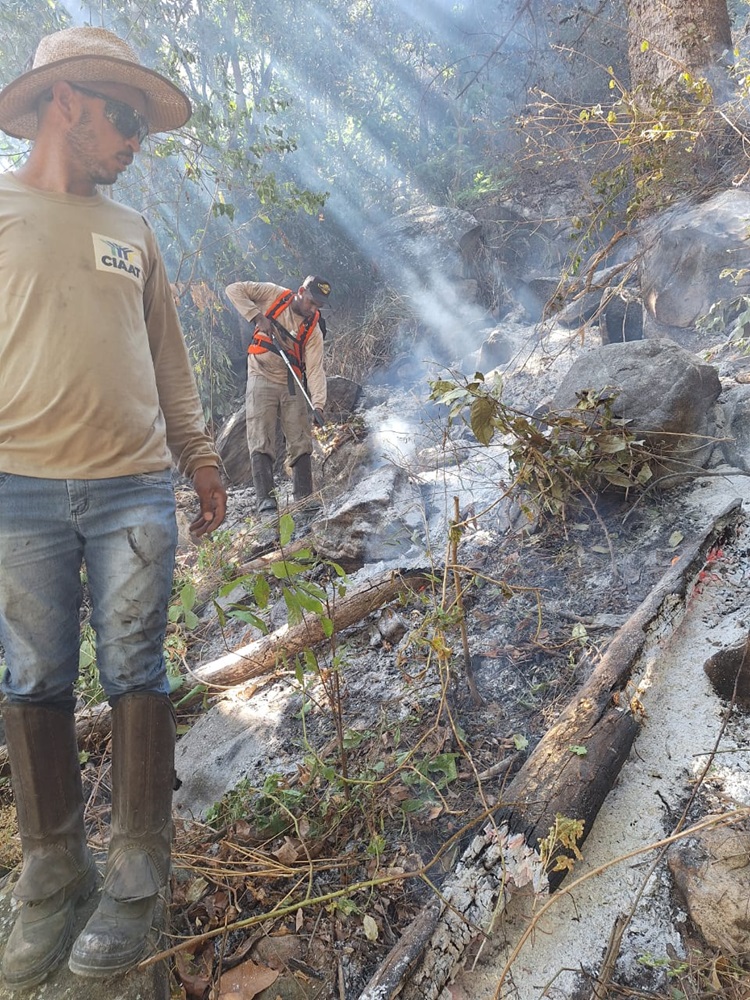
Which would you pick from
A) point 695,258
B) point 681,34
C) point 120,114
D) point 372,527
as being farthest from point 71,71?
point 681,34

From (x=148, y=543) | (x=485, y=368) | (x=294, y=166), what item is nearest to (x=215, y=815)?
(x=148, y=543)

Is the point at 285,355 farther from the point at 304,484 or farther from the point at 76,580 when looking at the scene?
the point at 76,580

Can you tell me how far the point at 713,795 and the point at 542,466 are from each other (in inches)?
65.5

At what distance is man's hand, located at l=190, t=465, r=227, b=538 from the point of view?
76.5 inches

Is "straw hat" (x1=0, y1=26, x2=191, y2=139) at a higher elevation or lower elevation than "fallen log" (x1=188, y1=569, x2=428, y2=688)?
higher

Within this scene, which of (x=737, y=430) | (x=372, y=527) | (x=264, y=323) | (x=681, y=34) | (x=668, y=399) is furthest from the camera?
(x=264, y=323)

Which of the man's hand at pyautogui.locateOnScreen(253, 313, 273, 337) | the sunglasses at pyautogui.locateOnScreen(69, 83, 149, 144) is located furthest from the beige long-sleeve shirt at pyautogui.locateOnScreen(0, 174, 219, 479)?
the man's hand at pyautogui.locateOnScreen(253, 313, 273, 337)

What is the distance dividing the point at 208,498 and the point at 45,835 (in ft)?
3.34

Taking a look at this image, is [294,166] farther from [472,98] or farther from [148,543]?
[148,543]

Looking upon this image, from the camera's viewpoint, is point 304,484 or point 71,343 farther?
point 304,484

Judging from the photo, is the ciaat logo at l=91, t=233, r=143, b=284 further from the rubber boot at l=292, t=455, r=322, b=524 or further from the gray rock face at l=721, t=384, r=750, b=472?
the rubber boot at l=292, t=455, r=322, b=524

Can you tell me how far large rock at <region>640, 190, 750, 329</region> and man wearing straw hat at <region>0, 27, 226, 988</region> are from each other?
4511mm

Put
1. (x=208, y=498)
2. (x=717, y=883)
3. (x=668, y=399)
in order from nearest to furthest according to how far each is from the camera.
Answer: (x=717, y=883) → (x=208, y=498) → (x=668, y=399)

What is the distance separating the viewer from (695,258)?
5.03m
